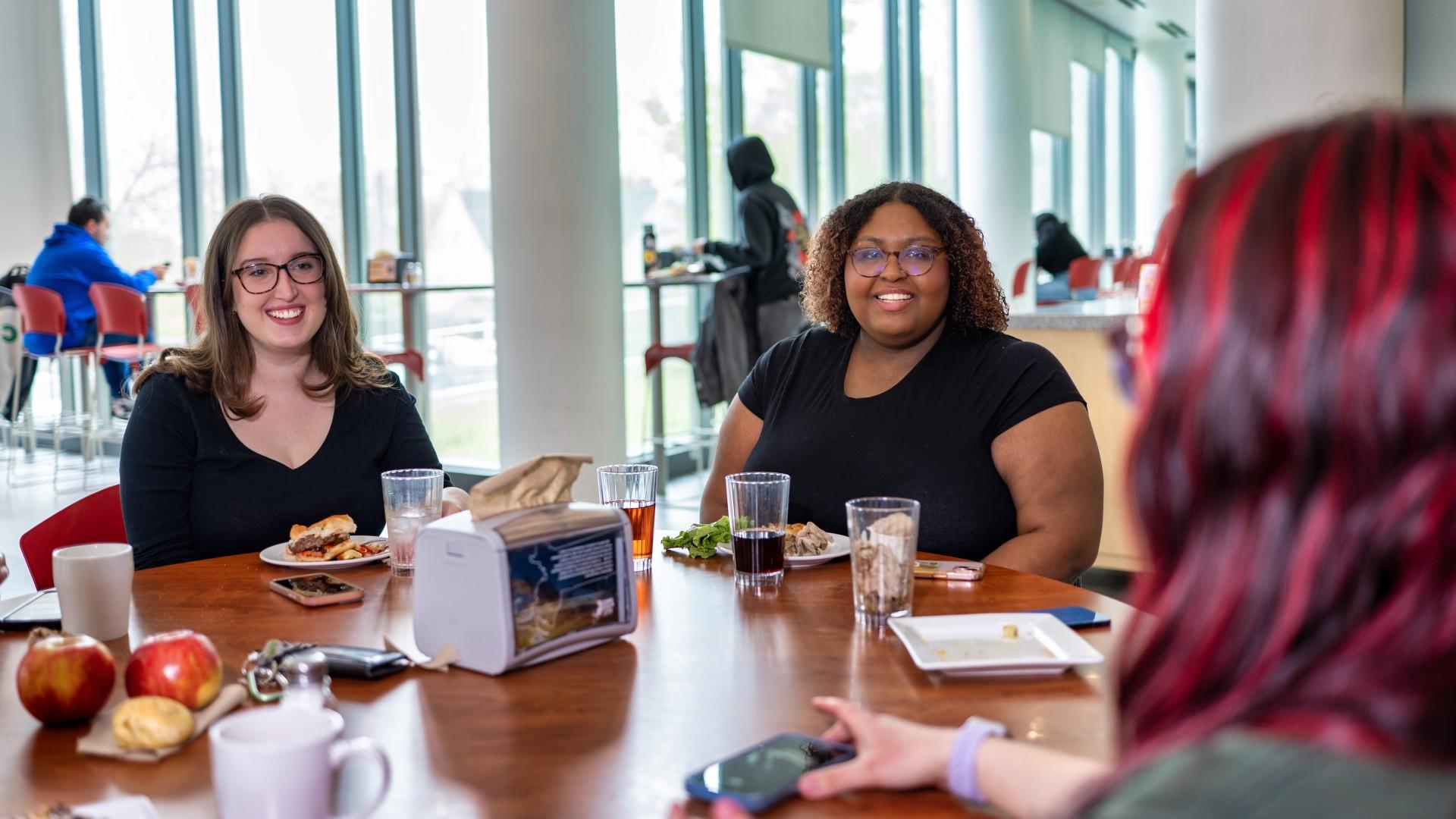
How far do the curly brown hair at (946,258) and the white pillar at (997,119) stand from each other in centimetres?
646

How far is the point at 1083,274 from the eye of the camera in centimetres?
887

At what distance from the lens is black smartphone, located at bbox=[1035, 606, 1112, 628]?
1.41 metres

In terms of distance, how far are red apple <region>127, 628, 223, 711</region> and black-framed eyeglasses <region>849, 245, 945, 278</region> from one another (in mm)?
1386

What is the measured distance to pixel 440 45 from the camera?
268 inches

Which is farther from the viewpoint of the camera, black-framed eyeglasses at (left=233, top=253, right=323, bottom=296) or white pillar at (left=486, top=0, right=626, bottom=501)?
white pillar at (left=486, top=0, right=626, bottom=501)

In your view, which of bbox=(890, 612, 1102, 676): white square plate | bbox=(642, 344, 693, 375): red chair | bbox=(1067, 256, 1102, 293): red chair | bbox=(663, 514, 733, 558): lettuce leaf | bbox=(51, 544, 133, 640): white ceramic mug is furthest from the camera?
bbox=(1067, 256, 1102, 293): red chair

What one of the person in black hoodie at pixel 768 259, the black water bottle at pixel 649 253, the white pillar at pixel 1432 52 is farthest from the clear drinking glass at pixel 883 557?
the white pillar at pixel 1432 52

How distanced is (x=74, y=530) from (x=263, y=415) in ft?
1.18

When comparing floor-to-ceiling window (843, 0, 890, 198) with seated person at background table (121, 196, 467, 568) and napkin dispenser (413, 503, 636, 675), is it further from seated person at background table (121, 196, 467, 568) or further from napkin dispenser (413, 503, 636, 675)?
napkin dispenser (413, 503, 636, 675)

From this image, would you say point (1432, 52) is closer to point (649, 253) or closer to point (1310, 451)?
point (649, 253)

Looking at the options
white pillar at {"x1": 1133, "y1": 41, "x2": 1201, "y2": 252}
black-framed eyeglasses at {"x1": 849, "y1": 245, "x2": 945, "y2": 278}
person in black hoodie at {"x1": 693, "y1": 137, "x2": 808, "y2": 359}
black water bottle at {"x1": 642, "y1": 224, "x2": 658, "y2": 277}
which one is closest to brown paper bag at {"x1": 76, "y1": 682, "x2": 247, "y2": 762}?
black-framed eyeglasses at {"x1": 849, "y1": 245, "x2": 945, "y2": 278}

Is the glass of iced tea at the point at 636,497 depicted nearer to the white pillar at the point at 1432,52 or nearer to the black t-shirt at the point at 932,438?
the black t-shirt at the point at 932,438

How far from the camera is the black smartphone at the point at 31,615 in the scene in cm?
149

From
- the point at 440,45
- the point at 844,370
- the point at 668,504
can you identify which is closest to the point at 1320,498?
the point at 844,370
